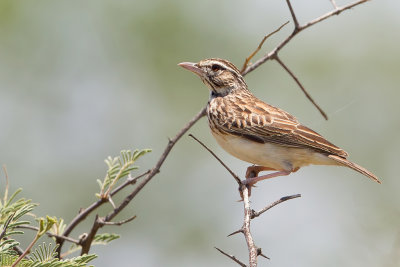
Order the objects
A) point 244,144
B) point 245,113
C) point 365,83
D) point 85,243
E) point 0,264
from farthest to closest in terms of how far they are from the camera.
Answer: point 365,83 → point 245,113 → point 244,144 → point 85,243 → point 0,264

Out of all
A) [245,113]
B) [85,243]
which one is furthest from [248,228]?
[245,113]

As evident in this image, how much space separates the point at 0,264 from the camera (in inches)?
134

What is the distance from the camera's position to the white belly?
21.1 feet

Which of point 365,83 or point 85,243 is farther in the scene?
point 365,83

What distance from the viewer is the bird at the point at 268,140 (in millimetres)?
6438

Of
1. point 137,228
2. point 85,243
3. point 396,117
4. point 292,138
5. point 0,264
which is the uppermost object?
point 0,264

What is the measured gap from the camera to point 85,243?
4215 mm

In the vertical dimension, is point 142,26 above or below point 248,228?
above

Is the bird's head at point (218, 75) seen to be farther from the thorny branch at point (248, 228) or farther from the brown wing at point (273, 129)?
the thorny branch at point (248, 228)

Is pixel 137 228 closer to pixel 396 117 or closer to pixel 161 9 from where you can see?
pixel 161 9

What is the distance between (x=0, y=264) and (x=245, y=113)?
12.9 ft

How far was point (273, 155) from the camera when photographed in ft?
21.4

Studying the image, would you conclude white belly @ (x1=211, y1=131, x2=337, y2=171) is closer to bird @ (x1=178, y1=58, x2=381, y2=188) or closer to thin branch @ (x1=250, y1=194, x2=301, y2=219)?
bird @ (x1=178, y1=58, x2=381, y2=188)

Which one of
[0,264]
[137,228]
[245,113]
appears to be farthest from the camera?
[137,228]
